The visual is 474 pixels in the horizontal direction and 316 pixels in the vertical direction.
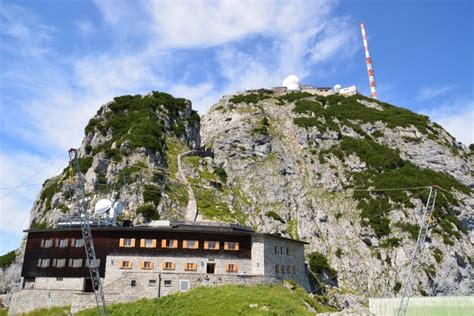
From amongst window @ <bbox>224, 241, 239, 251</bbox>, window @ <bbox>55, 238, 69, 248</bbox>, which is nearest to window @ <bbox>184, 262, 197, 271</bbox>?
window @ <bbox>224, 241, 239, 251</bbox>

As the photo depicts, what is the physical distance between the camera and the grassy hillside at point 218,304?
158 feet

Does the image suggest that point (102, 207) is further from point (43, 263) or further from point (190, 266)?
point (190, 266)

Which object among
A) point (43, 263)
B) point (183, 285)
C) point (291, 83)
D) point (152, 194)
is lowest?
point (183, 285)

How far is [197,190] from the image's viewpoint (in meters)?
98.2

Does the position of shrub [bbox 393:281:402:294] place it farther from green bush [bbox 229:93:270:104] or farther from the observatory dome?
the observatory dome

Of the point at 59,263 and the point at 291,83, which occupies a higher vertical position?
the point at 291,83

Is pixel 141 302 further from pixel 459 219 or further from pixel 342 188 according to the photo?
pixel 459 219

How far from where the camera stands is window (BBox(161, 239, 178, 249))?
59.1 metres

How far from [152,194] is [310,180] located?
157ft

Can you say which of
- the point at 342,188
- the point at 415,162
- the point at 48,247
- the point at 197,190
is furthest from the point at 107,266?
the point at 415,162

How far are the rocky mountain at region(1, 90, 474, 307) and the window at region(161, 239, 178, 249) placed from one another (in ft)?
77.7

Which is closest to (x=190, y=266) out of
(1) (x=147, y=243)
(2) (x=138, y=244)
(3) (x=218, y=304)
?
(1) (x=147, y=243)

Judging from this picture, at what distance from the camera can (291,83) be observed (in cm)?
17825

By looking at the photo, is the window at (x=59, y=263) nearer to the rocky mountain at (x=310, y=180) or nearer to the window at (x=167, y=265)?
the window at (x=167, y=265)
